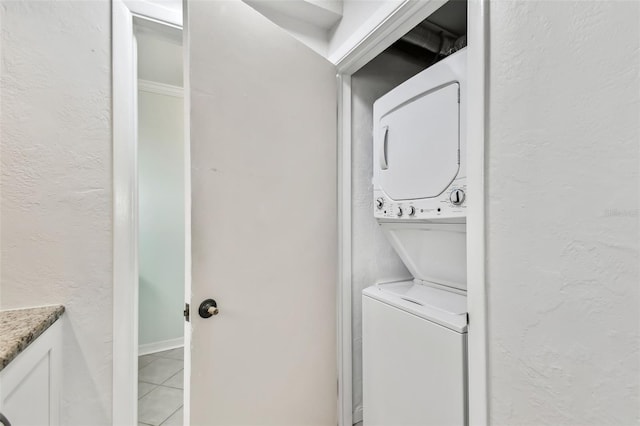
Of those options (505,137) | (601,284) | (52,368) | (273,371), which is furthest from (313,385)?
(505,137)

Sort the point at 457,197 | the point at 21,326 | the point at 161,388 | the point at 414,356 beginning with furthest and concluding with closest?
1. the point at 161,388
2. the point at 414,356
3. the point at 457,197
4. the point at 21,326

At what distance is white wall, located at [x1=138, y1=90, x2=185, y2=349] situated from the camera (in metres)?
2.70

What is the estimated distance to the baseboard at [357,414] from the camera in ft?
5.00

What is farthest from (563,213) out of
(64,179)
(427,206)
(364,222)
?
(64,179)

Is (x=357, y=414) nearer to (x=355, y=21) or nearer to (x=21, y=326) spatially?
(x=21, y=326)

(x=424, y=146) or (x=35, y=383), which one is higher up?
(x=424, y=146)

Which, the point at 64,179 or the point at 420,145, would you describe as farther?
the point at 420,145

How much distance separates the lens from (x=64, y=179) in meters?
1.05

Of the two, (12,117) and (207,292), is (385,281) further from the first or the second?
(12,117)

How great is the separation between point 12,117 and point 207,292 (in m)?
0.91

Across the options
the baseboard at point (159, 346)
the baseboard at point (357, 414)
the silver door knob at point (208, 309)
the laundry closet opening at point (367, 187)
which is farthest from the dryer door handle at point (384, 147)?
the baseboard at point (159, 346)

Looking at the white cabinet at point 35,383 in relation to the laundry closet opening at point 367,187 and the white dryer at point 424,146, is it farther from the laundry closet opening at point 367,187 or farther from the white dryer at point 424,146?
the white dryer at point 424,146

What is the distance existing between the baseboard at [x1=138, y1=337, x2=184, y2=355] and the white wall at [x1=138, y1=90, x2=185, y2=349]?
0.02 meters

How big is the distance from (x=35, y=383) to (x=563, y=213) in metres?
1.53
